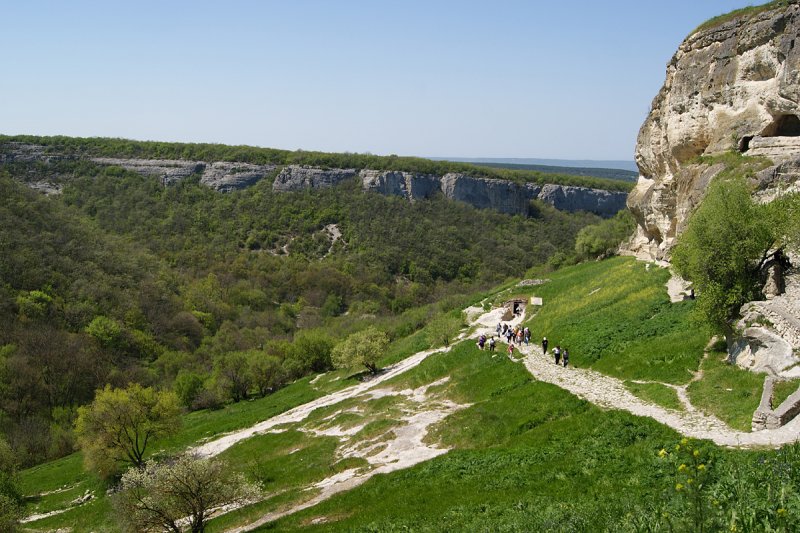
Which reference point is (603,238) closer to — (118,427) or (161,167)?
(118,427)

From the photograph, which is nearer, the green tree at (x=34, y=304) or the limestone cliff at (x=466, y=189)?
the green tree at (x=34, y=304)

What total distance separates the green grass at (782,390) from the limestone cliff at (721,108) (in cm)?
1375

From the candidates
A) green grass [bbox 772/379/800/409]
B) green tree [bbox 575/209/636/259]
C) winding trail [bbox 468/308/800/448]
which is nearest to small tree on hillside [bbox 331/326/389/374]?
winding trail [bbox 468/308/800/448]

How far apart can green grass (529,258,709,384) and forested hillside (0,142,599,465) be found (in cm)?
2436

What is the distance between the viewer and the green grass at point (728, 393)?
1489 cm

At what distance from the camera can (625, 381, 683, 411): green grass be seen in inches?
677

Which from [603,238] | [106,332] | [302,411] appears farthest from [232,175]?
[302,411]

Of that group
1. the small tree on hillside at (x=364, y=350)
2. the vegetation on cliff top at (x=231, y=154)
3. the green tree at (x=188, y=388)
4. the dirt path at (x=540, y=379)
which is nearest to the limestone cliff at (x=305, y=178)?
the vegetation on cliff top at (x=231, y=154)

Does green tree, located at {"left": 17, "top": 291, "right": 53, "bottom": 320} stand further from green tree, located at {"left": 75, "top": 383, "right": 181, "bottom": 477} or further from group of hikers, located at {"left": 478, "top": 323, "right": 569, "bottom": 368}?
group of hikers, located at {"left": 478, "top": 323, "right": 569, "bottom": 368}

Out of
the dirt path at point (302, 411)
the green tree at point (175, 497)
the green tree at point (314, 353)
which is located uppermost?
the green tree at point (175, 497)

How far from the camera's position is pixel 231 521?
65.1 ft

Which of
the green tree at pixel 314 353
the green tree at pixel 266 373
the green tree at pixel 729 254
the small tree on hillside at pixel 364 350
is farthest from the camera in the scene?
the green tree at pixel 314 353

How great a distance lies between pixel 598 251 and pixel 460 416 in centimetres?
4240

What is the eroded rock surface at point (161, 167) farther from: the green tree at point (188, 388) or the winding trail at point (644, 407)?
the winding trail at point (644, 407)
